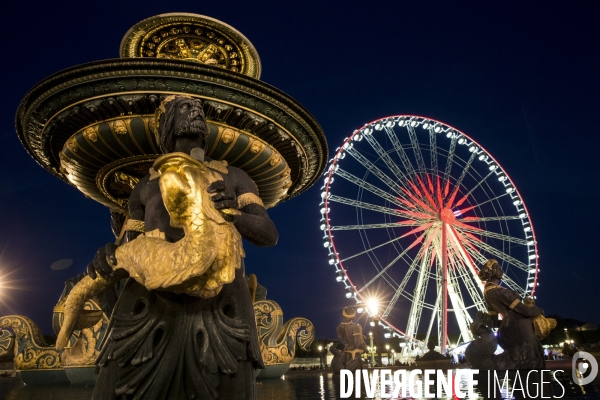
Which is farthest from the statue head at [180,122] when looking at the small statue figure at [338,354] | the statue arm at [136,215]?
the small statue figure at [338,354]

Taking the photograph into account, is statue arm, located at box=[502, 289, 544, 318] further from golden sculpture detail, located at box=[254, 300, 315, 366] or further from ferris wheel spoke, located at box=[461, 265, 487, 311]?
ferris wheel spoke, located at box=[461, 265, 487, 311]

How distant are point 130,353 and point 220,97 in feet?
9.79

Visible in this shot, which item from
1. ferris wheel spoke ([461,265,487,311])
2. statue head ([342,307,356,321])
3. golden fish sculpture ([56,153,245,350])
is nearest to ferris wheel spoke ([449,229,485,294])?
ferris wheel spoke ([461,265,487,311])

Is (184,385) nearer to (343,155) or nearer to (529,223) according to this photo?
(343,155)

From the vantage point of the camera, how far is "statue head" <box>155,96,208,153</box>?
2.06 m

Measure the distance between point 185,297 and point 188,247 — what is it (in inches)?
12.7

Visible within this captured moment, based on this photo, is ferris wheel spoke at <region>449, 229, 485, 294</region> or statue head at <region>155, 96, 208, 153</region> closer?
statue head at <region>155, 96, 208, 153</region>

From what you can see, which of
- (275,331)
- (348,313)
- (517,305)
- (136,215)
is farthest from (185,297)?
(348,313)

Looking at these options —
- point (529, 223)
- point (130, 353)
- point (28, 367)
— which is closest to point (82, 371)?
point (28, 367)

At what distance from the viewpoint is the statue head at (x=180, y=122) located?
2.06 metres

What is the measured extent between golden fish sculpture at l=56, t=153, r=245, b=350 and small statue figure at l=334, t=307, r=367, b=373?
6139 mm

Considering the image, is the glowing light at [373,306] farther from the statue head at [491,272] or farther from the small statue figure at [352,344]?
the statue head at [491,272]

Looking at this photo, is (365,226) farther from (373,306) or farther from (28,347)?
(28,347)

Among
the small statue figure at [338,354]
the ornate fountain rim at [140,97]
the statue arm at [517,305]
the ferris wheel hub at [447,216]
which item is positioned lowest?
the small statue figure at [338,354]
